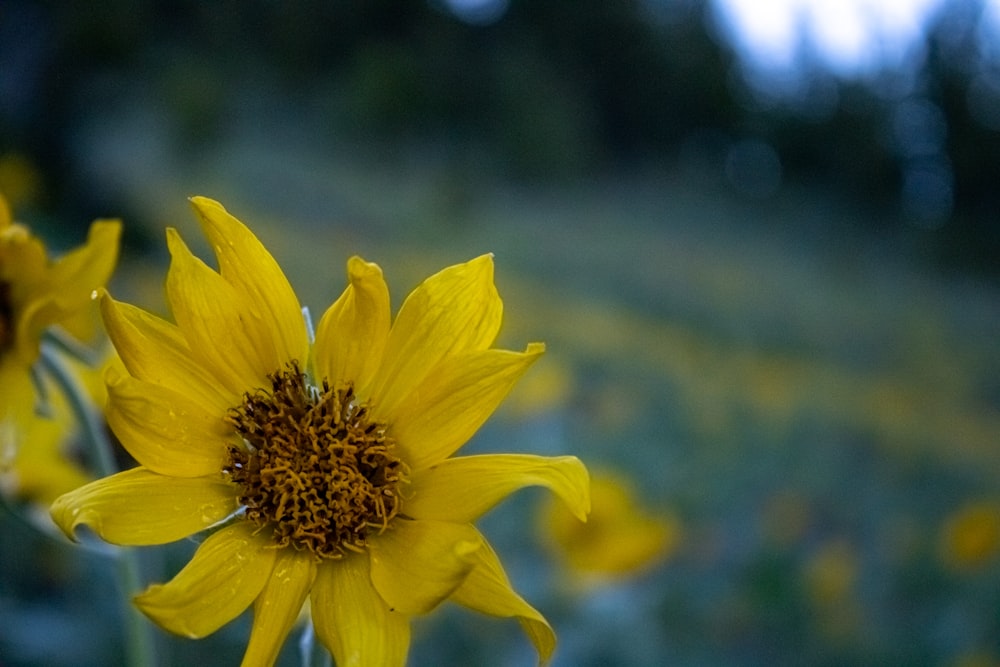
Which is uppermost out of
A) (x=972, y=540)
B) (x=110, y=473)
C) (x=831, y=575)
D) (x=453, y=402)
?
(x=453, y=402)

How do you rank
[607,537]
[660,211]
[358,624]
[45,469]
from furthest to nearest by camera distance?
[660,211] < [607,537] < [45,469] < [358,624]

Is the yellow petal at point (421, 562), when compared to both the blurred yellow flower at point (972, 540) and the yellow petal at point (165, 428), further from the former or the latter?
the blurred yellow flower at point (972, 540)

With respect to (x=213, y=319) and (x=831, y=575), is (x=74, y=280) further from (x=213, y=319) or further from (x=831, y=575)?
(x=831, y=575)

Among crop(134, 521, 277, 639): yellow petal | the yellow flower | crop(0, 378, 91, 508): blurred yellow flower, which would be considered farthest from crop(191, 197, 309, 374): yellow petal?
crop(0, 378, 91, 508): blurred yellow flower

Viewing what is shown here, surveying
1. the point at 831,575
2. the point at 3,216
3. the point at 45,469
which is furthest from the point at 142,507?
the point at 831,575

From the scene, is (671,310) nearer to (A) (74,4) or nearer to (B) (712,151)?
(B) (712,151)
